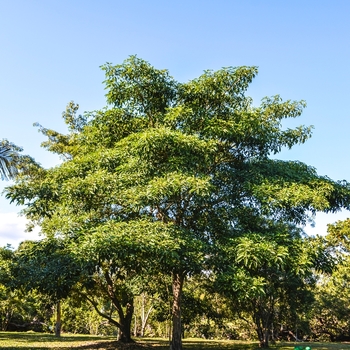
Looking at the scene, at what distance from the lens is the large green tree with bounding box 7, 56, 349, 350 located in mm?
12625

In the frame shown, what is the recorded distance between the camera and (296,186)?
13.8 m

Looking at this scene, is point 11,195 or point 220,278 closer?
point 220,278

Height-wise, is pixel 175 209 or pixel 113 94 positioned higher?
pixel 113 94

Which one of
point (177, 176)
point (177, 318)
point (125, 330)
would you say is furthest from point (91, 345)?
point (177, 176)

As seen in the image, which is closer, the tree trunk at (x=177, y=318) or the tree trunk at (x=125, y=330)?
the tree trunk at (x=177, y=318)

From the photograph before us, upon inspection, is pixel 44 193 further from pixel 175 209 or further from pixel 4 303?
pixel 4 303

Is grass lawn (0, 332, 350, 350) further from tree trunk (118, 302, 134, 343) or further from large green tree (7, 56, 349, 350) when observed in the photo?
large green tree (7, 56, 349, 350)

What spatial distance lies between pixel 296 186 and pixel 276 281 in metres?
9.14

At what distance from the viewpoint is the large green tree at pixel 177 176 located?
1262cm

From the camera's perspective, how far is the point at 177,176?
40.8ft

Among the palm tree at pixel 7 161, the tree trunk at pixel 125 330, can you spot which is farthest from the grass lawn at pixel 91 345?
the palm tree at pixel 7 161

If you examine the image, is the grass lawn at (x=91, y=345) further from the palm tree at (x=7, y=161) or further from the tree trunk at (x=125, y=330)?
the palm tree at (x=7, y=161)

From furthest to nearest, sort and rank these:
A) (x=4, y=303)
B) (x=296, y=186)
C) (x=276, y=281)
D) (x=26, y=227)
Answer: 1. (x=4, y=303)
2. (x=26, y=227)
3. (x=276, y=281)
4. (x=296, y=186)

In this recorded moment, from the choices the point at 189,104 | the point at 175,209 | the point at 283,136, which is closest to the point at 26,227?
the point at 175,209
